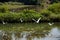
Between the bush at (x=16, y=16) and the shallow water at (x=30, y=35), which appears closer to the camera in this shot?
the shallow water at (x=30, y=35)

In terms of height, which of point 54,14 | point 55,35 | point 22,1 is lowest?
point 22,1

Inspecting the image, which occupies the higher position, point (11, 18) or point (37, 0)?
point (11, 18)

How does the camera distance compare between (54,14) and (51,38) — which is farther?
(54,14)

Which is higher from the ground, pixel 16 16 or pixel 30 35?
pixel 30 35

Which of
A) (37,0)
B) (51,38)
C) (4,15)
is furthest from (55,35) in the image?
(37,0)

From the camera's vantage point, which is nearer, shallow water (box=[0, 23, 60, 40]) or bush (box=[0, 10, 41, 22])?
shallow water (box=[0, 23, 60, 40])

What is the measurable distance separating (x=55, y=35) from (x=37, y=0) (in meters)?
31.6

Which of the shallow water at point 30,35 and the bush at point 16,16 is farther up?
the shallow water at point 30,35

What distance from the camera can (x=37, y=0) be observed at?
52250 mm

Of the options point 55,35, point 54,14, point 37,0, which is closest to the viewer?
point 55,35

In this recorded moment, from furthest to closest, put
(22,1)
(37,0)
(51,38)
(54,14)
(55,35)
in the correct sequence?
1. (22,1)
2. (37,0)
3. (54,14)
4. (55,35)
5. (51,38)

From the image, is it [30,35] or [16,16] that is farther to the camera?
[16,16]

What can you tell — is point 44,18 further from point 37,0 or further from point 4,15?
point 37,0

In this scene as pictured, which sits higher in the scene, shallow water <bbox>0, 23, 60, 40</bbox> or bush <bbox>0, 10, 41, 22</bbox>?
shallow water <bbox>0, 23, 60, 40</bbox>
